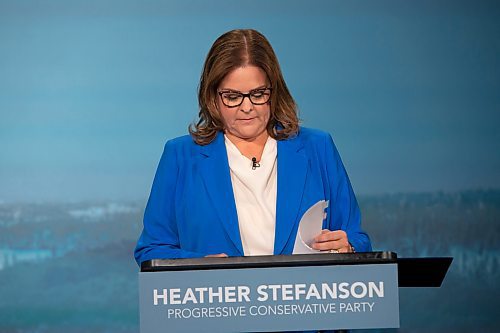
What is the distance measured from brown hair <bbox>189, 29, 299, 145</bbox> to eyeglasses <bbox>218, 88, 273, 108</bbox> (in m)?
0.04

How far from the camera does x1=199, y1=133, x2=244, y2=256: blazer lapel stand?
2723 mm

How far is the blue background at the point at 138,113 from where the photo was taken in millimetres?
4910

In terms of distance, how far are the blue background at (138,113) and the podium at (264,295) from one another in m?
2.70

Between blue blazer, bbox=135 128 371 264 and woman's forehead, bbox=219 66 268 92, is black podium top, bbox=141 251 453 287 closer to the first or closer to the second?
blue blazer, bbox=135 128 371 264

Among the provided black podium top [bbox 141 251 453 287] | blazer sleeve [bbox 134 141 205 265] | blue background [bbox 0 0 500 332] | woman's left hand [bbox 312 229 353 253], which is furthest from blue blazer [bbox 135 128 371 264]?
blue background [bbox 0 0 500 332]

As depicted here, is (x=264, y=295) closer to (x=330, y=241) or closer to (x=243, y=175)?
(x=330, y=241)

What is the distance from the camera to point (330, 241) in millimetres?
2557

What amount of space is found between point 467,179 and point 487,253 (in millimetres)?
384

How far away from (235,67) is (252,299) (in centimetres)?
81

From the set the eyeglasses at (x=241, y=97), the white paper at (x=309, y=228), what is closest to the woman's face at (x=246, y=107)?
the eyeglasses at (x=241, y=97)

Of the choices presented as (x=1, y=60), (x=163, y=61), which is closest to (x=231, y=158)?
(x=163, y=61)

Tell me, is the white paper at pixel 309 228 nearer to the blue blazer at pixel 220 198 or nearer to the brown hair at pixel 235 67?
the blue blazer at pixel 220 198

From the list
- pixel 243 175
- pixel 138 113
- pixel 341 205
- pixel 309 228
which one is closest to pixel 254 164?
pixel 243 175

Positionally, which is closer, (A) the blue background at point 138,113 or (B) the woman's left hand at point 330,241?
(B) the woman's left hand at point 330,241
